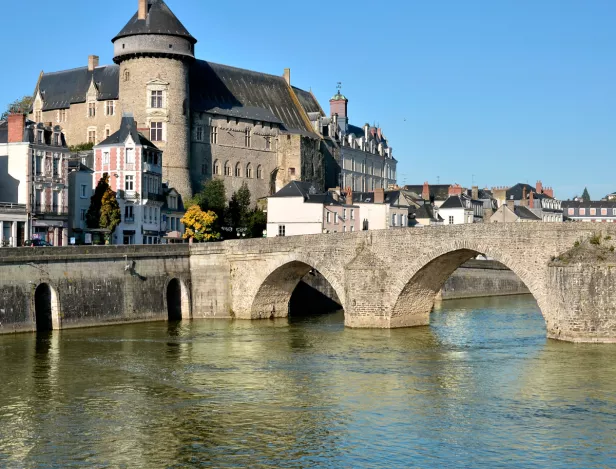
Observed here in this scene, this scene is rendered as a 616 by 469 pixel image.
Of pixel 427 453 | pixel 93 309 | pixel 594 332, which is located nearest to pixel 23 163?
pixel 93 309

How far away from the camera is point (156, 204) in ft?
209

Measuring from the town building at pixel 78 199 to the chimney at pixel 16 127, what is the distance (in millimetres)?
7043

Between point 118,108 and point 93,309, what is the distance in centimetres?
3577

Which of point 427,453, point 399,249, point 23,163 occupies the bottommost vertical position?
point 427,453

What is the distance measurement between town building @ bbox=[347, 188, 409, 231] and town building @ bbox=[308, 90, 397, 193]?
15460 mm

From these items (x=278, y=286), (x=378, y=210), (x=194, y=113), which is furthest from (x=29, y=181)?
(x=378, y=210)

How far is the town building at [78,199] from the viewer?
57406mm

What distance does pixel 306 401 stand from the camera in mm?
28672

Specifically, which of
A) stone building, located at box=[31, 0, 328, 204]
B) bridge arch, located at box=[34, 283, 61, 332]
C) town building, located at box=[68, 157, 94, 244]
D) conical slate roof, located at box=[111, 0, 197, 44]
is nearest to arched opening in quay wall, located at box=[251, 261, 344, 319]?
bridge arch, located at box=[34, 283, 61, 332]

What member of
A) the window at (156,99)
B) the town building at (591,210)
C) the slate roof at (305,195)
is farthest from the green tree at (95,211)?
the town building at (591,210)

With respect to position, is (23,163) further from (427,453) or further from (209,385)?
(427,453)

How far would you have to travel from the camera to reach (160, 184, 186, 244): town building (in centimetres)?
6476

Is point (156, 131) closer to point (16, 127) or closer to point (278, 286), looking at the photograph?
point (16, 127)

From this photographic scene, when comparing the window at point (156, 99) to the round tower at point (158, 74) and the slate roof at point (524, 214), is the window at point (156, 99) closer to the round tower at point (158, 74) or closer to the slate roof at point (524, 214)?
the round tower at point (158, 74)
